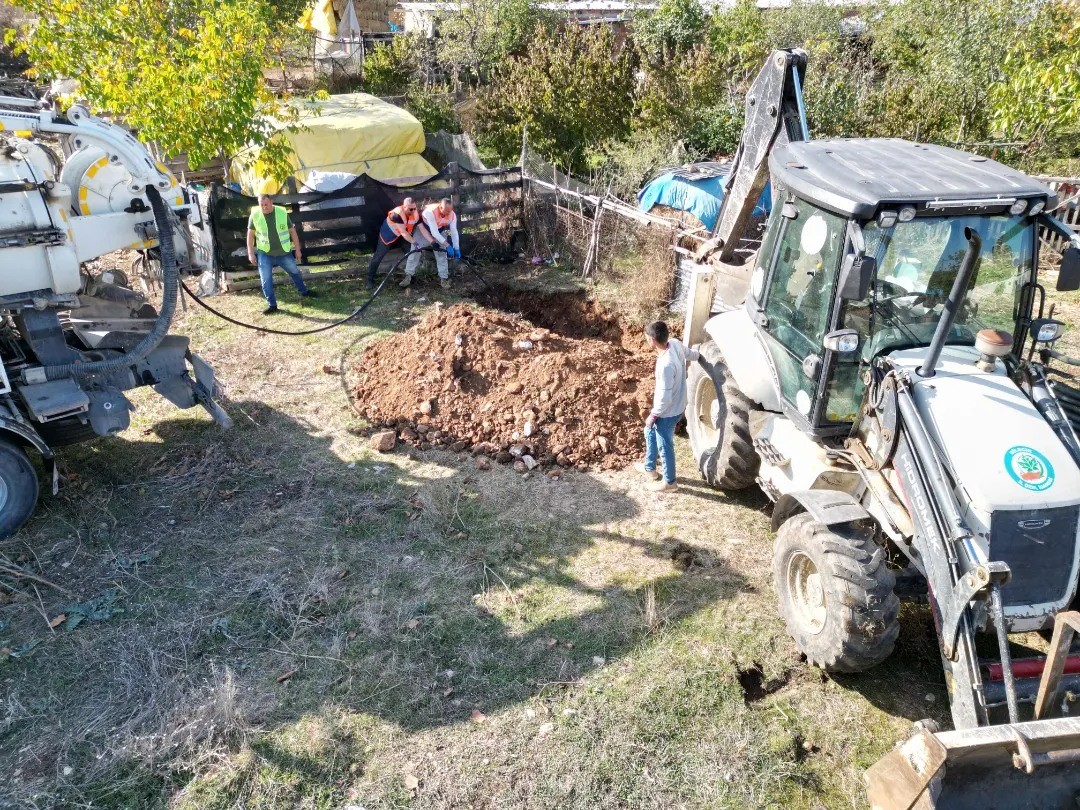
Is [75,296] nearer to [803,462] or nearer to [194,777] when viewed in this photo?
[194,777]

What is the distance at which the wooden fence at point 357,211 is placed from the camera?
33.7 ft

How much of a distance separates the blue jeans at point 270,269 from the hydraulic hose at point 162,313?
364 centimetres

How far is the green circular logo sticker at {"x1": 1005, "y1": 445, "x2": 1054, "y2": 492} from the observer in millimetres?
3617

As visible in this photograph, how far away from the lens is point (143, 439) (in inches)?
273

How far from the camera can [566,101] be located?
14922mm

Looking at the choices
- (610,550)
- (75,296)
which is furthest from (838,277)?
(75,296)

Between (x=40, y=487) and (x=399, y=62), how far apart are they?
1658 centimetres

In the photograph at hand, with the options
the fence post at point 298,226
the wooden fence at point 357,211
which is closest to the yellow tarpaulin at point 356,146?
the wooden fence at point 357,211

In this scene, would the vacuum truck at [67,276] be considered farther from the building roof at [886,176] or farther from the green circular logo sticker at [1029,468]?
the green circular logo sticker at [1029,468]

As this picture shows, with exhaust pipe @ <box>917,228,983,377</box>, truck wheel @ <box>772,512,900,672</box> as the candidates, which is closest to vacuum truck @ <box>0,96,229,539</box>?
truck wheel @ <box>772,512,900,672</box>

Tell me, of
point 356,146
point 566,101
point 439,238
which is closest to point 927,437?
point 439,238

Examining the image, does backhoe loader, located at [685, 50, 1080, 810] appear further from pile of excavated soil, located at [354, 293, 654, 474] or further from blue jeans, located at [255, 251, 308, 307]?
blue jeans, located at [255, 251, 308, 307]

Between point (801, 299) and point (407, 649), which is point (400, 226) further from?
point (407, 649)

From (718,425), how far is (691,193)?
684 cm
